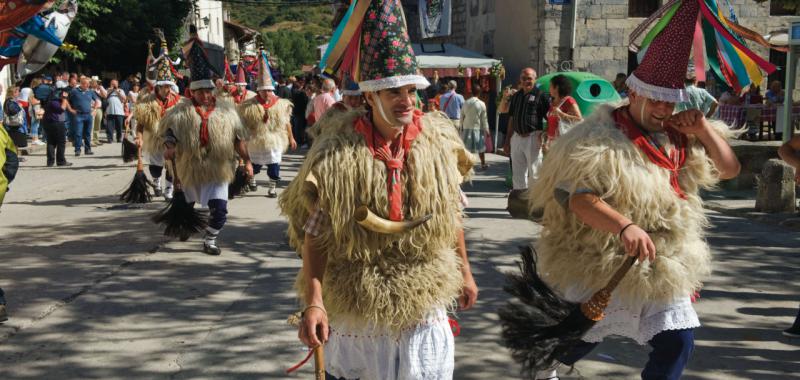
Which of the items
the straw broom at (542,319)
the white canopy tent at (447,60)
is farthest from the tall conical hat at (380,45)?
the white canopy tent at (447,60)

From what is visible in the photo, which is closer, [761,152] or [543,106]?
[543,106]

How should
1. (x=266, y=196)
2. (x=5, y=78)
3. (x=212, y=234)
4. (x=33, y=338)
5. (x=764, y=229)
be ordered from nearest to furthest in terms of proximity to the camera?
1. (x=33, y=338)
2. (x=212, y=234)
3. (x=764, y=229)
4. (x=266, y=196)
5. (x=5, y=78)

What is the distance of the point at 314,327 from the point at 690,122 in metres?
1.91

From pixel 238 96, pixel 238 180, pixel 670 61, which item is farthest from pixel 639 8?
pixel 670 61

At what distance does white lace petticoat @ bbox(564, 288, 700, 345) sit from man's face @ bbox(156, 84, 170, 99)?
975 centimetres

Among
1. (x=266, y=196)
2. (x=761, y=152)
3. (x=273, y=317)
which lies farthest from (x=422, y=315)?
(x=761, y=152)

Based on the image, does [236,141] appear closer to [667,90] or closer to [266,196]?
[266,196]

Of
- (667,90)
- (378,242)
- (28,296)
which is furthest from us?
(28,296)

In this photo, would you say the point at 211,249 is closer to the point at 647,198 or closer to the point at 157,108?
the point at 157,108

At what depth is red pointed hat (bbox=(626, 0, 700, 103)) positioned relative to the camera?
3709mm

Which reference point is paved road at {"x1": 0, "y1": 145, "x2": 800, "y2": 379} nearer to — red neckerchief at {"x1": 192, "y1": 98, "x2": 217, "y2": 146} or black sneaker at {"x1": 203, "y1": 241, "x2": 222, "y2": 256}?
black sneaker at {"x1": 203, "y1": 241, "x2": 222, "y2": 256}

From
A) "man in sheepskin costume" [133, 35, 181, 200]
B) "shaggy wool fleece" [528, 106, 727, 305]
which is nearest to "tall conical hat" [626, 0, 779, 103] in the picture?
"shaggy wool fleece" [528, 106, 727, 305]

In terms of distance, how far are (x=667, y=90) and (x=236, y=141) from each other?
18.1 feet

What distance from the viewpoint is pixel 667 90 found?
146 inches
